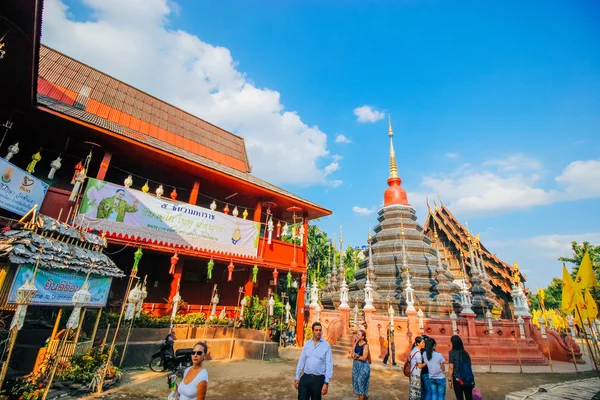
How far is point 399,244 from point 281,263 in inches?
386

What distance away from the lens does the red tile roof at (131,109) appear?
13.1 metres

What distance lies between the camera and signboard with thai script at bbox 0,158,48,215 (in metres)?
7.43

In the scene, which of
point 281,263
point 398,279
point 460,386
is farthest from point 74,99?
point 398,279

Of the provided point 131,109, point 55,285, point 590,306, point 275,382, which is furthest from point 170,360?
point 131,109

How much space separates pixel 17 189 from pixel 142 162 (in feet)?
14.0

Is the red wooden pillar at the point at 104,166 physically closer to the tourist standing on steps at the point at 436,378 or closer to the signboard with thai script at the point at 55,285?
the signboard with thai script at the point at 55,285

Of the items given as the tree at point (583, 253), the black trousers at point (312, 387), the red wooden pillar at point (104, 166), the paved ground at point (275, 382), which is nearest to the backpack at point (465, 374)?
the black trousers at point (312, 387)

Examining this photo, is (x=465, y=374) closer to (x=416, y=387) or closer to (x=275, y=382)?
(x=416, y=387)

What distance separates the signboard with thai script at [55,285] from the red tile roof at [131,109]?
336 inches

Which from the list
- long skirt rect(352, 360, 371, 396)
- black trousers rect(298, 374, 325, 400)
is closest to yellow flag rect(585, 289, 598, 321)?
long skirt rect(352, 360, 371, 396)

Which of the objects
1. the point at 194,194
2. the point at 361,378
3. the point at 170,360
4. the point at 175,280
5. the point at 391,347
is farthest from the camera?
the point at 194,194

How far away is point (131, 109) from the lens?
15.0 metres

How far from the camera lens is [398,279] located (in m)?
18.0

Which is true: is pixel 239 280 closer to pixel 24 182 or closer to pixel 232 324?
pixel 232 324
